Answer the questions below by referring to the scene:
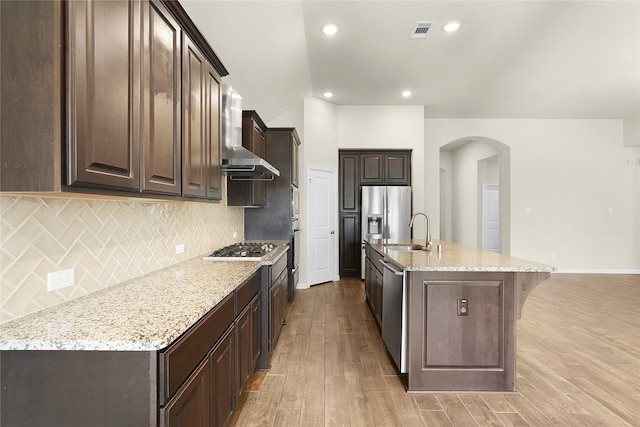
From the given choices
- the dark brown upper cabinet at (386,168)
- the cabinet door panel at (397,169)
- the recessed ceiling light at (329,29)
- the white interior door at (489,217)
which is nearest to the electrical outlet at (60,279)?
the recessed ceiling light at (329,29)

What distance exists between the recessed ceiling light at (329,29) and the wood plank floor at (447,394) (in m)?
3.32

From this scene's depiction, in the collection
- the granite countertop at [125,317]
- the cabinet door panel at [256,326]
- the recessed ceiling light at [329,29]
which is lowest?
the cabinet door panel at [256,326]

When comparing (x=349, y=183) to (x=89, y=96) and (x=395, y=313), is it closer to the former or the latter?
(x=395, y=313)

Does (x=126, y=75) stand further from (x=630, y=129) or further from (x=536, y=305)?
(x=630, y=129)

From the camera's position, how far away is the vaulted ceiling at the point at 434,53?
3.14 m

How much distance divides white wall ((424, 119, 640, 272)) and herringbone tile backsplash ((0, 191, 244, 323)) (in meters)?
5.63

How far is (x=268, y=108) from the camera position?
5.05 m

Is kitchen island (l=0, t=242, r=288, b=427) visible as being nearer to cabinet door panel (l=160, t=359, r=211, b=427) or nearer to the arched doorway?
cabinet door panel (l=160, t=359, r=211, b=427)

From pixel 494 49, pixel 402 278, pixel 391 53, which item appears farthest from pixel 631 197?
pixel 402 278

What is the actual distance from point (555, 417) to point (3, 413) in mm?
2743

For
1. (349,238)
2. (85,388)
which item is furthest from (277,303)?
(349,238)

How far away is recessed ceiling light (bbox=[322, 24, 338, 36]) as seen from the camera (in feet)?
11.4

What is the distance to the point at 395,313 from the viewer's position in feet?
8.13

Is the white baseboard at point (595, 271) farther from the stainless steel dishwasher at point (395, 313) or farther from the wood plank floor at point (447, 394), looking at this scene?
the stainless steel dishwasher at point (395, 313)
